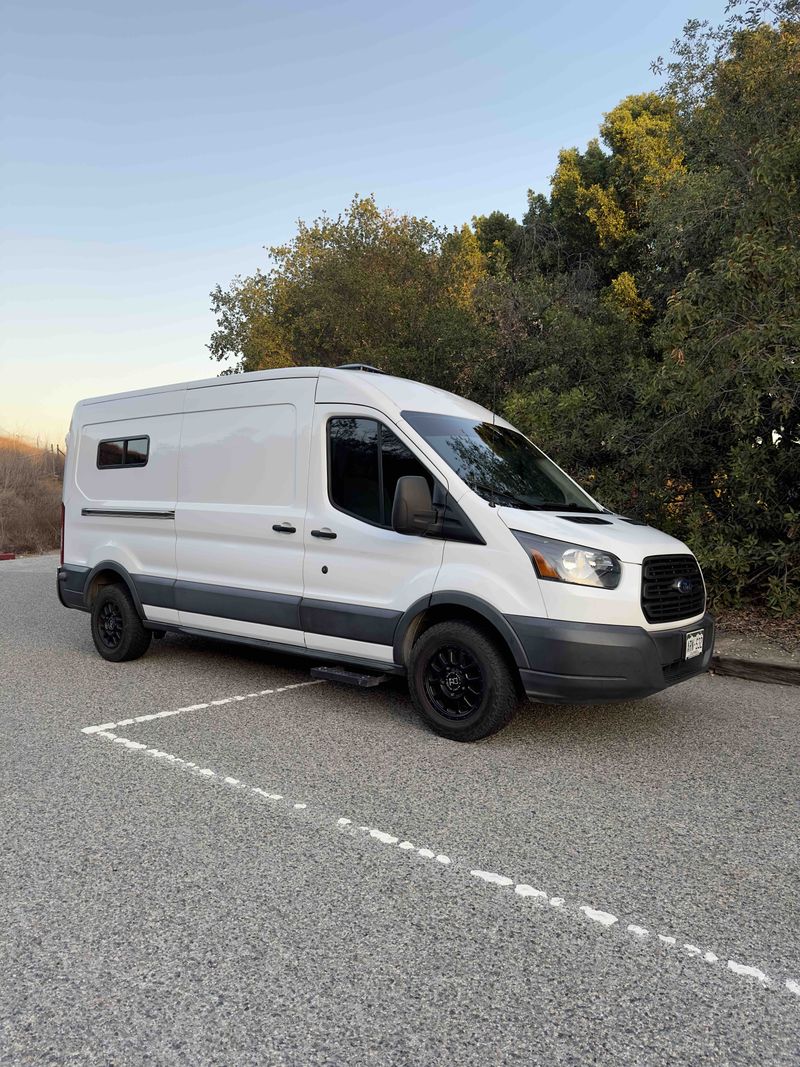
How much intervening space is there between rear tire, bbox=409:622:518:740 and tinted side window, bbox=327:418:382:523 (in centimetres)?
93

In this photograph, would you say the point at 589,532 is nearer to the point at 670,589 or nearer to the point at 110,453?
the point at 670,589

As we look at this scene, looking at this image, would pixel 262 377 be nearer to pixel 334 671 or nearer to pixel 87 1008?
pixel 334 671

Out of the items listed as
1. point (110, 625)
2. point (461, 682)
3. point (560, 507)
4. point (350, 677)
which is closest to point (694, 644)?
point (560, 507)

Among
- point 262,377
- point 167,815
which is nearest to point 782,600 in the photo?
point 262,377

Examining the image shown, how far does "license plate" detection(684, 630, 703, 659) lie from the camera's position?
491 cm

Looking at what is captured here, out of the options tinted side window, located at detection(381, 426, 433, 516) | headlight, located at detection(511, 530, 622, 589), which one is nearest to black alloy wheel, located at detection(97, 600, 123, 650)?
tinted side window, located at detection(381, 426, 433, 516)

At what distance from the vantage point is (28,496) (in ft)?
77.7

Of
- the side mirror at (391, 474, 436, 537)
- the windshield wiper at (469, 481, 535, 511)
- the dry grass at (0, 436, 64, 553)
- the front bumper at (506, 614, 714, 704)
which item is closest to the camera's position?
the front bumper at (506, 614, 714, 704)

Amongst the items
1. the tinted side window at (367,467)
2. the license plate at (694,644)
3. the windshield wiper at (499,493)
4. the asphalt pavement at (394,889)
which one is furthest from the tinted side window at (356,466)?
the license plate at (694,644)

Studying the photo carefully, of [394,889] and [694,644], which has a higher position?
[694,644]

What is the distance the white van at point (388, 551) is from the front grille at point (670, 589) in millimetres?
13

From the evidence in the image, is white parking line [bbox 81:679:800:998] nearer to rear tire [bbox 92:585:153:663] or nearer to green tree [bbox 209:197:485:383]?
rear tire [bbox 92:585:153:663]

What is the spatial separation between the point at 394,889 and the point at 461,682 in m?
1.86

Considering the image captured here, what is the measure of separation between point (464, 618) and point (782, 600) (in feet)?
14.8
